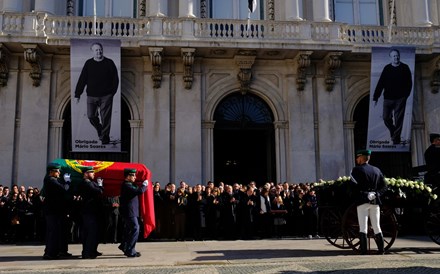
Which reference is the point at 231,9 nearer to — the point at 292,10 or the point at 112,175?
the point at 292,10

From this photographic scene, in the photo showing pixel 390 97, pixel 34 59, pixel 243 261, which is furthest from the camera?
pixel 390 97

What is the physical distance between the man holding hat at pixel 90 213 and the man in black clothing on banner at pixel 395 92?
12304 mm

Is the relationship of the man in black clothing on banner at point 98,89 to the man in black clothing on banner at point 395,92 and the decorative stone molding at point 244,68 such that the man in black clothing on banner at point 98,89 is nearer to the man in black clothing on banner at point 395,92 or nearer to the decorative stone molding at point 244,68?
the decorative stone molding at point 244,68

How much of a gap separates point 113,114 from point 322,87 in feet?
26.4

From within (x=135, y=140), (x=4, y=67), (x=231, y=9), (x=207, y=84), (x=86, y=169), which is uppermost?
(x=231, y=9)

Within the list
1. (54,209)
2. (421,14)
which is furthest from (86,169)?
(421,14)

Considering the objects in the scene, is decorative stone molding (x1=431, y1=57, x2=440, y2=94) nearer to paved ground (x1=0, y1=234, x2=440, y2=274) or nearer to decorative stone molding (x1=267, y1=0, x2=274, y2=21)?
decorative stone molding (x1=267, y1=0, x2=274, y2=21)

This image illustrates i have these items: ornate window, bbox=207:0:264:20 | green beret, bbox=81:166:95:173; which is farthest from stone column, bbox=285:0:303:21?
green beret, bbox=81:166:95:173

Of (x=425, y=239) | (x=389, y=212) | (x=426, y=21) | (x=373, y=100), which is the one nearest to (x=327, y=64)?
(x=373, y=100)

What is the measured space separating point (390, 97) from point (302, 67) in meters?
3.51

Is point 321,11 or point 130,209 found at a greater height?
point 321,11

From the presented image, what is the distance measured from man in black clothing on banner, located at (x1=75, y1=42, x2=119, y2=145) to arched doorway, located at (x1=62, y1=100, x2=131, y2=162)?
0.95 m

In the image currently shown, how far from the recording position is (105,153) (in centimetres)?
1806

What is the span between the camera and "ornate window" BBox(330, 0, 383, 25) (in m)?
20.8
